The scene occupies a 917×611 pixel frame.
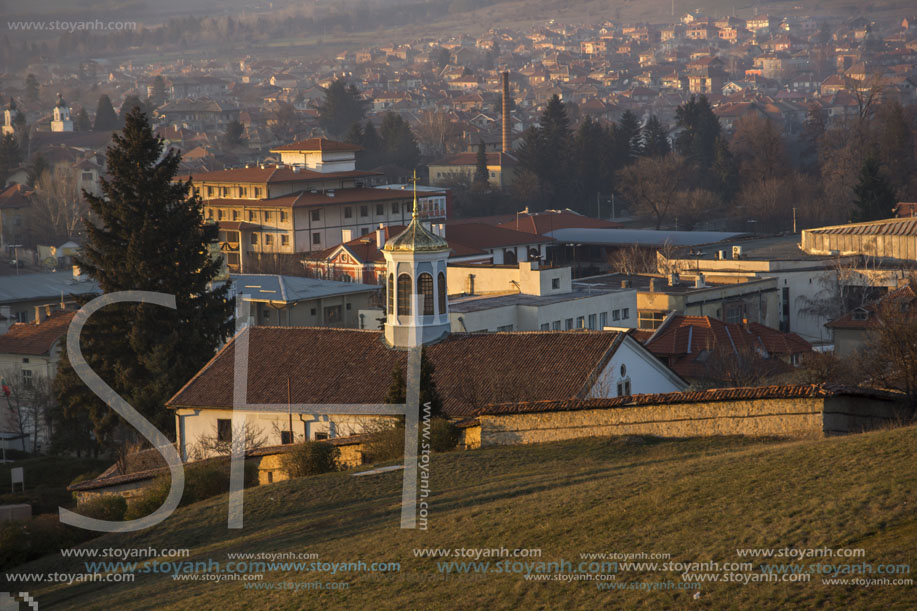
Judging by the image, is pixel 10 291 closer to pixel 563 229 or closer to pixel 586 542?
pixel 563 229

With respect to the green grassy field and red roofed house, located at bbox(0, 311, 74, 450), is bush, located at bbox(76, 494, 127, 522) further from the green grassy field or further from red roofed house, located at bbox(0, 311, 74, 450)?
red roofed house, located at bbox(0, 311, 74, 450)

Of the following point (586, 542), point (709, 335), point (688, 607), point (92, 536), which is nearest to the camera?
point (688, 607)

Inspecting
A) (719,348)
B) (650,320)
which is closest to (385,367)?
(719,348)

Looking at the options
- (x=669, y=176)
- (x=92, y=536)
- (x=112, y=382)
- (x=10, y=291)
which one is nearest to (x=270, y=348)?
(x=112, y=382)

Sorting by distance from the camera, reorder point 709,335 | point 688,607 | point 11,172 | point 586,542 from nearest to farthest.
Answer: point 688,607 → point 586,542 → point 709,335 → point 11,172

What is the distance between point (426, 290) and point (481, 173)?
69068 millimetres

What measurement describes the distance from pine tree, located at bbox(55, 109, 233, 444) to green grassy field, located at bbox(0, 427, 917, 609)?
1348 centimetres

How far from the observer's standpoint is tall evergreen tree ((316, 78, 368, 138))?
127125 millimetres

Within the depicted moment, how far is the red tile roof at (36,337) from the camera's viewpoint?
38312mm

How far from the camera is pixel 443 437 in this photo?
18453mm

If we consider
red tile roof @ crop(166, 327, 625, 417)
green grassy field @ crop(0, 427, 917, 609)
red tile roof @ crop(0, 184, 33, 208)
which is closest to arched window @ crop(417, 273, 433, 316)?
red tile roof @ crop(166, 327, 625, 417)

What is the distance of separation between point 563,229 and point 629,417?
51999 mm

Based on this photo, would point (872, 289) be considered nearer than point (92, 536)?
No

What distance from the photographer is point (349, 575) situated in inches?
486
